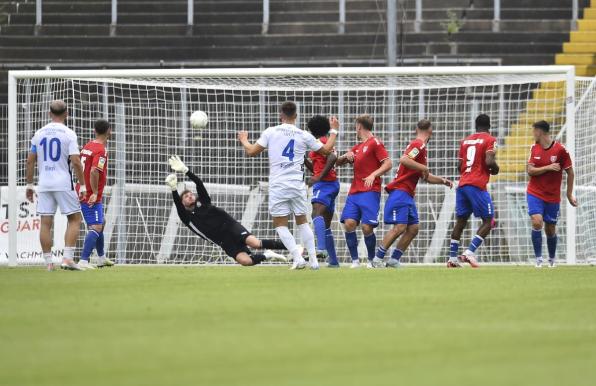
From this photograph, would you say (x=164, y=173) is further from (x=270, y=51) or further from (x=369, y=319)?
(x=369, y=319)

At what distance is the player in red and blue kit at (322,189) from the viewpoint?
15.9m

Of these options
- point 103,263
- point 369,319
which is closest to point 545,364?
point 369,319

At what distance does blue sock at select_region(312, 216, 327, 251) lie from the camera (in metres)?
15.7

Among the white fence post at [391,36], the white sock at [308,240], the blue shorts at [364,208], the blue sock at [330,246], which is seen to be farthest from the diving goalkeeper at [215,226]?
the white fence post at [391,36]

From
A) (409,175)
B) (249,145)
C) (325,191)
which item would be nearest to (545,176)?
(409,175)

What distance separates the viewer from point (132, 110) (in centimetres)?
1870

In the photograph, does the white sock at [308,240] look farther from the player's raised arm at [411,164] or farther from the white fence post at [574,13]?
the white fence post at [574,13]

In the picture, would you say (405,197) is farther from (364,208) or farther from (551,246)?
(551,246)

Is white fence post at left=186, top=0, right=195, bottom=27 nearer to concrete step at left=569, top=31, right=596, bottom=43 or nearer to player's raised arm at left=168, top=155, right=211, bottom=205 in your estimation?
concrete step at left=569, top=31, right=596, bottom=43

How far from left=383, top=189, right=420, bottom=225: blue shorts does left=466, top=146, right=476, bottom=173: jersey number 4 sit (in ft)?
2.73

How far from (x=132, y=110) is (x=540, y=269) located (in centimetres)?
680

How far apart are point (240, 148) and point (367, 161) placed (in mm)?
3570

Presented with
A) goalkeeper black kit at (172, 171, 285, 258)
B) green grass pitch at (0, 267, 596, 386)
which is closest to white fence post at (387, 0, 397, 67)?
goalkeeper black kit at (172, 171, 285, 258)

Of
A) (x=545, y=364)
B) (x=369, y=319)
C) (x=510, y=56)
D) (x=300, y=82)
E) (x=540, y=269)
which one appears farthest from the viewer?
(x=510, y=56)
